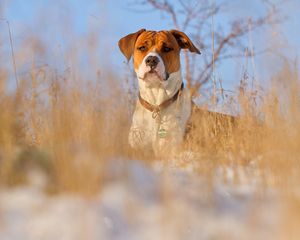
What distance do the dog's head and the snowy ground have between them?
319 cm

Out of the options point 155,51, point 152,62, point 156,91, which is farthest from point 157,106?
point 155,51

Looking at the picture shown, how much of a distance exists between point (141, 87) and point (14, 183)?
3396 millimetres

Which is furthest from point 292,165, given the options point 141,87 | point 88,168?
point 141,87

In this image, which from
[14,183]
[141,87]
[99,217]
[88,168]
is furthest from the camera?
[141,87]

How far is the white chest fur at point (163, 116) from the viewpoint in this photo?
543cm

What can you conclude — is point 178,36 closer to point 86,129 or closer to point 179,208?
point 86,129

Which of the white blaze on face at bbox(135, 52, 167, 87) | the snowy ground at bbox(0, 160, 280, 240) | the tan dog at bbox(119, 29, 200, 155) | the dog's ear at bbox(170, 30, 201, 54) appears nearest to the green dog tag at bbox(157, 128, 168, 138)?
the tan dog at bbox(119, 29, 200, 155)

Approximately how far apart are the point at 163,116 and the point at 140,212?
11.5 feet

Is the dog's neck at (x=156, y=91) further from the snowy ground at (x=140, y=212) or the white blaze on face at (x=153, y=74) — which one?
the snowy ground at (x=140, y=212)

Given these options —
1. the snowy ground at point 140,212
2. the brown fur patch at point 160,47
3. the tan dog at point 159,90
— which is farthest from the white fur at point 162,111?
the snowy ground at point 140,212

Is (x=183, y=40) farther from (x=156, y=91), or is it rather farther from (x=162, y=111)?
(x=162, y=111)

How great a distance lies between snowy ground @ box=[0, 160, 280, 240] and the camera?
2111 millimetres

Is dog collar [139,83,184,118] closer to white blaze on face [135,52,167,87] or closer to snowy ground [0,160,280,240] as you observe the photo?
white blaze on face [135,52,167,87]

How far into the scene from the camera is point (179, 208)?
2.23m
